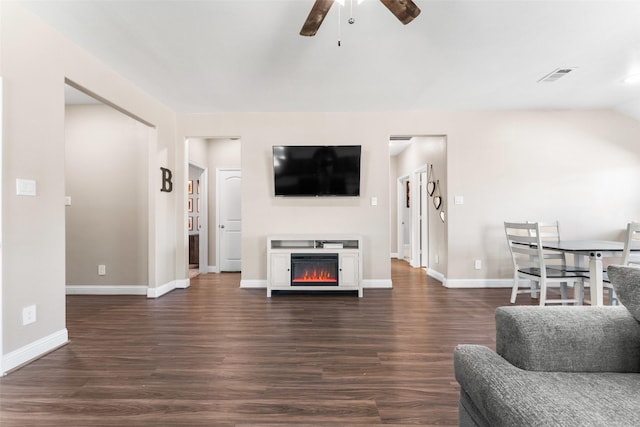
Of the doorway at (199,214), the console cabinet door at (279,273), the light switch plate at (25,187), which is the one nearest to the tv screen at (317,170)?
the console cabinet door at (279,273)

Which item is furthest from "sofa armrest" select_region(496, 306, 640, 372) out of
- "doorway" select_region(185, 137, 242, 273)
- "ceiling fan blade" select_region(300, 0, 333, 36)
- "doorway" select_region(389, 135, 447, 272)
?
"doorway" select_region(185, 137, 242, 273)

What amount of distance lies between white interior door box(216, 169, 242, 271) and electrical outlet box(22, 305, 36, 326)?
11.9 ft

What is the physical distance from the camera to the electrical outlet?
7.32 feet

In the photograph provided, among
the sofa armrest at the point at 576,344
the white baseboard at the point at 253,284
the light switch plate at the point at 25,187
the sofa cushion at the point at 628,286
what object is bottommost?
the white baseboard at the point at 253,284

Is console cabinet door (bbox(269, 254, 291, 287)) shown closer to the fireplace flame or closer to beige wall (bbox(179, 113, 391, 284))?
the fireplace flame

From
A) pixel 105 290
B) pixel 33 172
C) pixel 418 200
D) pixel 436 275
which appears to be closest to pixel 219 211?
pixel 105 290

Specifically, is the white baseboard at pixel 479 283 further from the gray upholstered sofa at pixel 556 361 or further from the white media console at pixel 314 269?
the gray upholstered sofa at pixel 556 361

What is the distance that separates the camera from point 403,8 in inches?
75.4

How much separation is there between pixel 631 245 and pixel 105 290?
5.73 metres

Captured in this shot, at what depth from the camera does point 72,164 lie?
417cm

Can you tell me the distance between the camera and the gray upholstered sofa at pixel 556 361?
35.3 inches

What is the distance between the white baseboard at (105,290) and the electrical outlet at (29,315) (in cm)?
191

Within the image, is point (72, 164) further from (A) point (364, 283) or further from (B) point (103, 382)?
(A) point (364, 283)

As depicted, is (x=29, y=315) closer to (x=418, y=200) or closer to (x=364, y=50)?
(x=364, y=50)
